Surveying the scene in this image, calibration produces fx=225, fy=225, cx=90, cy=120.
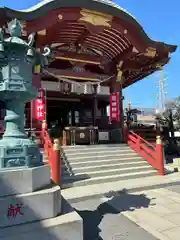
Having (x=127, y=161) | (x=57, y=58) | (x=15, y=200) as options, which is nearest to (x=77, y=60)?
(x=57, y=58)

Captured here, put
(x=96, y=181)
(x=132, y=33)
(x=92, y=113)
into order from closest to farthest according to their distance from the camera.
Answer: (x=96, y=181), (x=132, y=33), (x=92, y=113)

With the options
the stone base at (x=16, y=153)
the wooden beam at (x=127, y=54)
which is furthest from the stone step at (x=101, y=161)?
the wooden beam at (x=127, y=54)

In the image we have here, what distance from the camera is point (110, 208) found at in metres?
4.99

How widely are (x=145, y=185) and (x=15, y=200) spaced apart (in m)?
4.55

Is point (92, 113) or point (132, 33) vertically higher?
point (132, 33)

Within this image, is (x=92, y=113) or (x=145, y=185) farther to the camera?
(x=92, y=113)

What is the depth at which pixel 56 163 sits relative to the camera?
6.39 meters

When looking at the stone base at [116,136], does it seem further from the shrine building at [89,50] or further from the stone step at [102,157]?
the stone step at [102,157]

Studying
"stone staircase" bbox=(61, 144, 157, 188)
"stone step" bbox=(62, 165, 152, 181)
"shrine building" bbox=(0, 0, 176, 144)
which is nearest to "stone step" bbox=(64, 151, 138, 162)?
"stone staircase" bbox=(61, 144, 157, 188)

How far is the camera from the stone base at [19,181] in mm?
2795

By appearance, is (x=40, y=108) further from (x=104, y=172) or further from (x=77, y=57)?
(x=104, y=172)

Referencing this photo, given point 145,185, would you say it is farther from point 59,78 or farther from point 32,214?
point 59,78

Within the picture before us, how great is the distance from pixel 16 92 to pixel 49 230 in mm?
1839

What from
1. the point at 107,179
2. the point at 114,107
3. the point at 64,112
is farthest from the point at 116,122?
the point at 64,112
